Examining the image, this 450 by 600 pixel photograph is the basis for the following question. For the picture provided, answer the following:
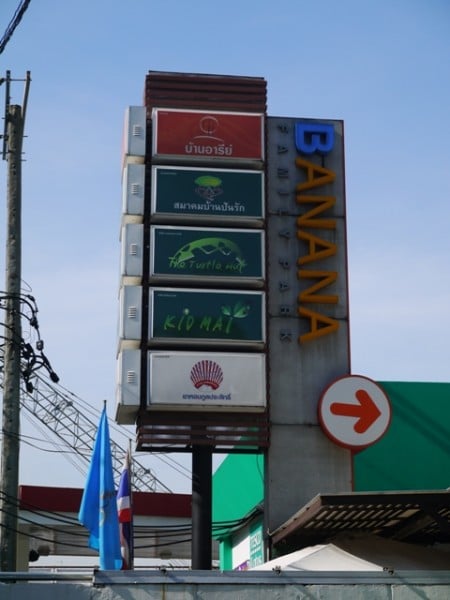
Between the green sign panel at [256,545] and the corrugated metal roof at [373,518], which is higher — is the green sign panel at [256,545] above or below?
above

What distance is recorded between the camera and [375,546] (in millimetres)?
23203

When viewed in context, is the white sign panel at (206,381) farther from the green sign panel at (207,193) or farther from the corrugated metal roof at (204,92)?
the corrugated metal roof at (204,92)

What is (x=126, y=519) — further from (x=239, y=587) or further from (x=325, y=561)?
(x=239, y=587)

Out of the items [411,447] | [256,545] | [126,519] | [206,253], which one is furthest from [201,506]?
[206,253]

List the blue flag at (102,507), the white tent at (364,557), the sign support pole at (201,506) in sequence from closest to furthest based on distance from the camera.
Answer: the blue flag at (102,507), the white tent at (364,557), the sign support pole at (201,506)

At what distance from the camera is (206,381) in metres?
27.1

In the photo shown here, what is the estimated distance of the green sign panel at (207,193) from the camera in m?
28.7

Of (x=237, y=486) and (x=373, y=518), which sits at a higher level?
(x=237, y=486)

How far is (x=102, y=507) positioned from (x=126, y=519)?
1.01 m

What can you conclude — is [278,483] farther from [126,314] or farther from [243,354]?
[126,314]

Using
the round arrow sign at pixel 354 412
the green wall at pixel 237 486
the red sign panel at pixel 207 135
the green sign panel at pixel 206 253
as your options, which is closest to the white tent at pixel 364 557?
the round arrow sign at pixel 354 412

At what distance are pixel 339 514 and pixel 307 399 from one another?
5.77 metres

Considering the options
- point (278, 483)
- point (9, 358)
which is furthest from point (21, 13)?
point (278, 483)

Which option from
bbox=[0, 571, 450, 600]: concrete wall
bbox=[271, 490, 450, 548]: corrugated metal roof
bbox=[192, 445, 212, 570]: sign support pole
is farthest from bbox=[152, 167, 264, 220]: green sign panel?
bbox=[0, 571, 450, 600]: concrete wall
